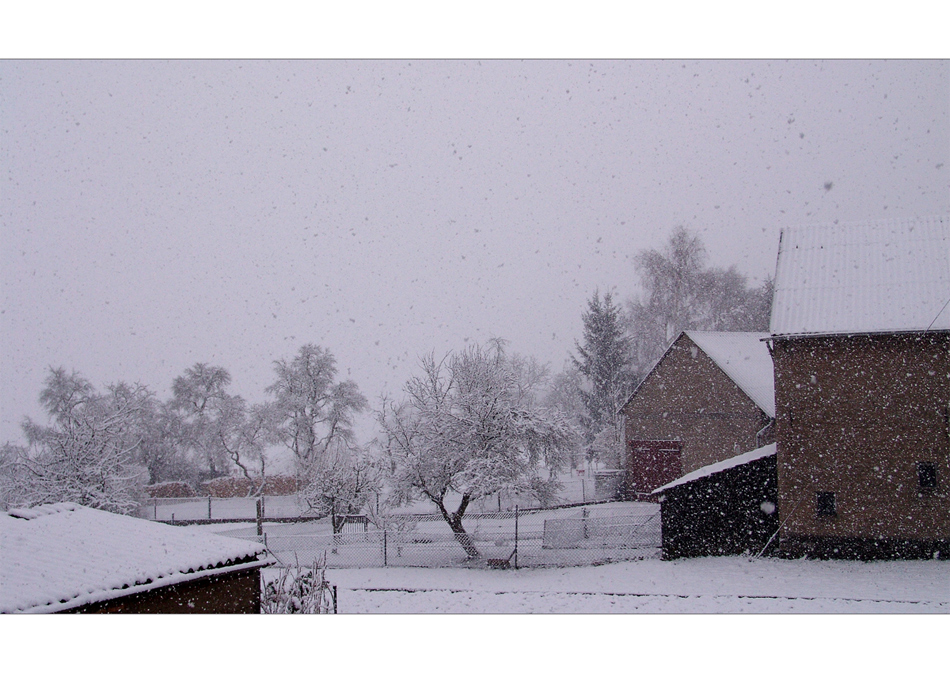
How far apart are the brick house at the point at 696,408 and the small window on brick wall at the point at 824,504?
24.0 ft

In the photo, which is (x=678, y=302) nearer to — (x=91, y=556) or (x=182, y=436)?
(x=182, y=436)

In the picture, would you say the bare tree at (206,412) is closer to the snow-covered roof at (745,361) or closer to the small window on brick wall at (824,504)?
the snow-covered roof at (745,361)

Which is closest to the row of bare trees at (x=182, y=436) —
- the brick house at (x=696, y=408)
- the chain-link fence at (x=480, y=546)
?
the chain-link fence at (x=480, y=546)

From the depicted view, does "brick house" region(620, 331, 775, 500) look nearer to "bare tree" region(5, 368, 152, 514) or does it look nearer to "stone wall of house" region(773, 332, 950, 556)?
"stone wall of house" region(773, 332, 950, 556)

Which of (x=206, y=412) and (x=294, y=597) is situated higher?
(x=206, y=412)

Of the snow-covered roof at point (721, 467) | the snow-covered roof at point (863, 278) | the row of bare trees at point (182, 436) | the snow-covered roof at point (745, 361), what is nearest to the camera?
the snow-covered roof at point (863, 278)

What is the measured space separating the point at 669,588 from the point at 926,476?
6.77 metres

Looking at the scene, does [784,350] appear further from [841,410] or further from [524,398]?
[524,398]

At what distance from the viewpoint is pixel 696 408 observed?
23766 millimetres

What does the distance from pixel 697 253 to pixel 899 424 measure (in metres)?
23.0

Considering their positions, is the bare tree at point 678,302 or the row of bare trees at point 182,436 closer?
the row of bare trees at point 182,436

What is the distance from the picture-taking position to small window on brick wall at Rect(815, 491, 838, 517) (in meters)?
14.2

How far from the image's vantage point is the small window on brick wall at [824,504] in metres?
14.2

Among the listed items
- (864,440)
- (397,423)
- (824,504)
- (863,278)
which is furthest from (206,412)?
(863,278)
